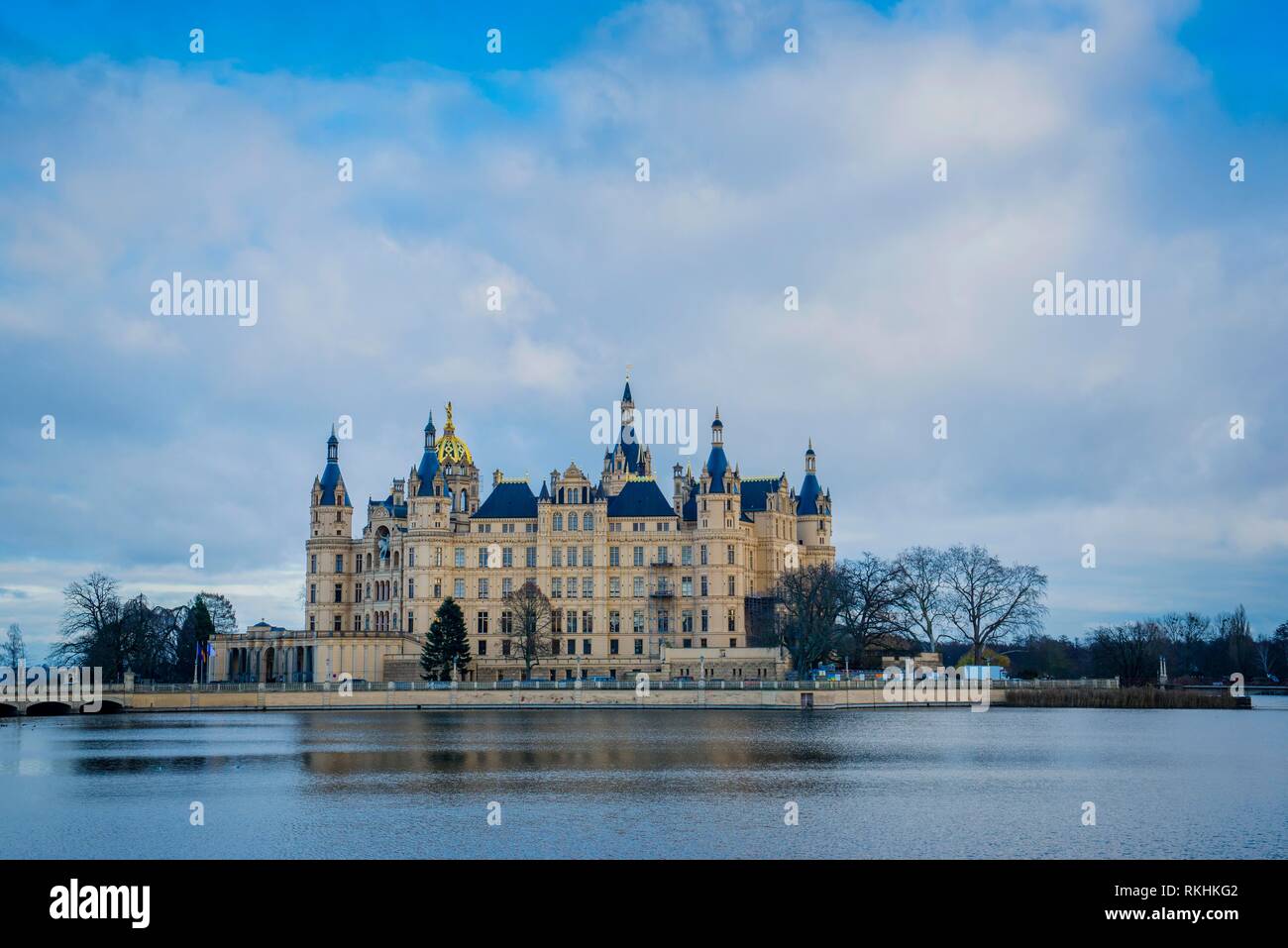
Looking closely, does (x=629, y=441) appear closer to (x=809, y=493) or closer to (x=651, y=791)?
(x=809, y=493)

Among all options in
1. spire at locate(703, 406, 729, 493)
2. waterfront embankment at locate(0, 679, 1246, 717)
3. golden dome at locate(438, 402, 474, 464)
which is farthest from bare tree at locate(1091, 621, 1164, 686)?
golden dome at locate(438, 402, 474, 464)

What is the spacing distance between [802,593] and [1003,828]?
67883 millimetres

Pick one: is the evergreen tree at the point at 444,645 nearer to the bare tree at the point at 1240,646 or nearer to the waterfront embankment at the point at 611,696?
the waterfront embankment at the point at 611,696

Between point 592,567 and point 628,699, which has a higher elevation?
point 592,567

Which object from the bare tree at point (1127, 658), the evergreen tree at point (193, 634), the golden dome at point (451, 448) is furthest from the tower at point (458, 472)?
the bare tree at point (1127, 658)

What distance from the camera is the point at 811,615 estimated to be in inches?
4055

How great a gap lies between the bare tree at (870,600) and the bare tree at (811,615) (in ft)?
3.15

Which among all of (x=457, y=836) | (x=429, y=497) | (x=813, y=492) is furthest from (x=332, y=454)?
(x=457, y=836)

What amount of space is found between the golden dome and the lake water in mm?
58387

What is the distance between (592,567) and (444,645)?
14521mm

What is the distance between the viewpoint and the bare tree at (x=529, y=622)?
109m

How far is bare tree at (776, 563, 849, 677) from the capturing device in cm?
10125

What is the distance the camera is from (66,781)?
157ft

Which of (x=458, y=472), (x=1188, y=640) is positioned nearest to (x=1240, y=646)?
(x=1188, y=640)
